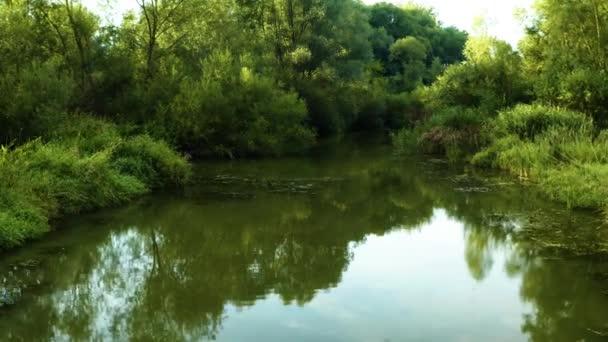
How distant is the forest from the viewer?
14391mm

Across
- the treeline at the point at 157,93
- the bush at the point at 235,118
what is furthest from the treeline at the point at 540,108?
the treeline at the point at 157,93

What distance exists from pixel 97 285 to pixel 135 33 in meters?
20.8

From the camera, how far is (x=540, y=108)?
20922 mm

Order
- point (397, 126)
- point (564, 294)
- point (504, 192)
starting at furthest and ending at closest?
point (397, 126) → point (504, 192) → point (564, 294)

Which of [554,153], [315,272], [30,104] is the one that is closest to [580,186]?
[554,153]

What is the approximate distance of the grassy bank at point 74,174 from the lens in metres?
11.2

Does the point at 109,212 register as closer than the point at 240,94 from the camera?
Yes

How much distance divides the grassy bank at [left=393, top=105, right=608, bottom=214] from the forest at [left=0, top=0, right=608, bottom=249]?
0.23 ft

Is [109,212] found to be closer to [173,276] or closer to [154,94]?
[173,276]

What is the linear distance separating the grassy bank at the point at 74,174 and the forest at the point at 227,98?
1.6 inches

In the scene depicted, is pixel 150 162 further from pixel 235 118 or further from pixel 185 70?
pixel 185 70

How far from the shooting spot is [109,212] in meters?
14.2

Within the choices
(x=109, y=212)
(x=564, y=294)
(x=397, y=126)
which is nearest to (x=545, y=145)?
(x=564, y=294)

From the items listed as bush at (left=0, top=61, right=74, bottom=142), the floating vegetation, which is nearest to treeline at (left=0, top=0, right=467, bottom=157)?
bush at (left=0, top=61, right=74, bottom=142)
